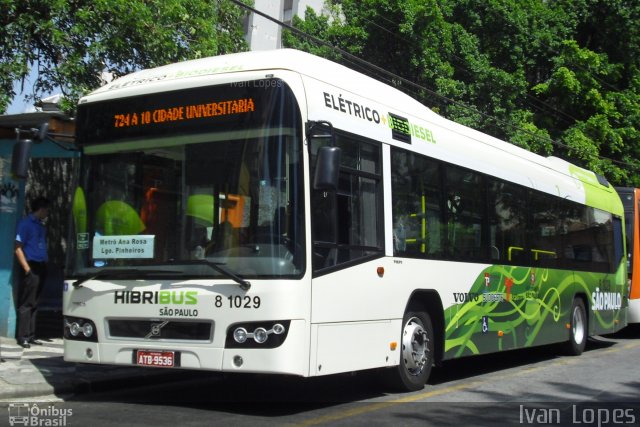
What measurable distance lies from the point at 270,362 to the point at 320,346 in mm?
575

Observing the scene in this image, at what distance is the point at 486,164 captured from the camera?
10.5 metres

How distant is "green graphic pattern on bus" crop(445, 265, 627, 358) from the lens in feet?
31.2

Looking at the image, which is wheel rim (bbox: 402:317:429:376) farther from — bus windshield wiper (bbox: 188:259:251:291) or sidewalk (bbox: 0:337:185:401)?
sidewalk (bbox: 0:337:185:401)

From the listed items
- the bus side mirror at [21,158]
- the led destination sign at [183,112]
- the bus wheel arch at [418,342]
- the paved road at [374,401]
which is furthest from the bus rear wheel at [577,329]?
the bus side mirror at [21,158]

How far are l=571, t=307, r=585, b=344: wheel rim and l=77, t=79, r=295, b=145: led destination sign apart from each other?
28.9ft

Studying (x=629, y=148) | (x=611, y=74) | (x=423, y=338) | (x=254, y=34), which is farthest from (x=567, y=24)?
(x=423, y=338)

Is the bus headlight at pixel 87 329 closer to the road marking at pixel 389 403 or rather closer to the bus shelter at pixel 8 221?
the road marking at pixel 389 403

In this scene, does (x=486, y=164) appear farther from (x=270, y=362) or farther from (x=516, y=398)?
(x=270, y=362)

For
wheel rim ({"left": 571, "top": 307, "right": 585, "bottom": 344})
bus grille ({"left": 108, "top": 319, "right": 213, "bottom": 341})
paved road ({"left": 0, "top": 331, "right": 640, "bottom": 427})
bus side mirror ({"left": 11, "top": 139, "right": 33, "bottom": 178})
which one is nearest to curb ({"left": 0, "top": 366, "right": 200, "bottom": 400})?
paved road ({"left": 0, "top": 331, "right": 640, "bottom": 427})

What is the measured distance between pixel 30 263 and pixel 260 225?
5.40 metres

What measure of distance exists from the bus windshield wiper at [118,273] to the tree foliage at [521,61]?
52.3 feet

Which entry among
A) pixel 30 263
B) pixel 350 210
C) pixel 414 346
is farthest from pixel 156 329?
pixel 30 263

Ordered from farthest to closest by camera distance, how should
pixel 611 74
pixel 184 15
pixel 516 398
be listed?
pixel 611 74, pixel 184 15, pixel 516 398

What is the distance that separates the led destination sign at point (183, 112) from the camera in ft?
22.3
